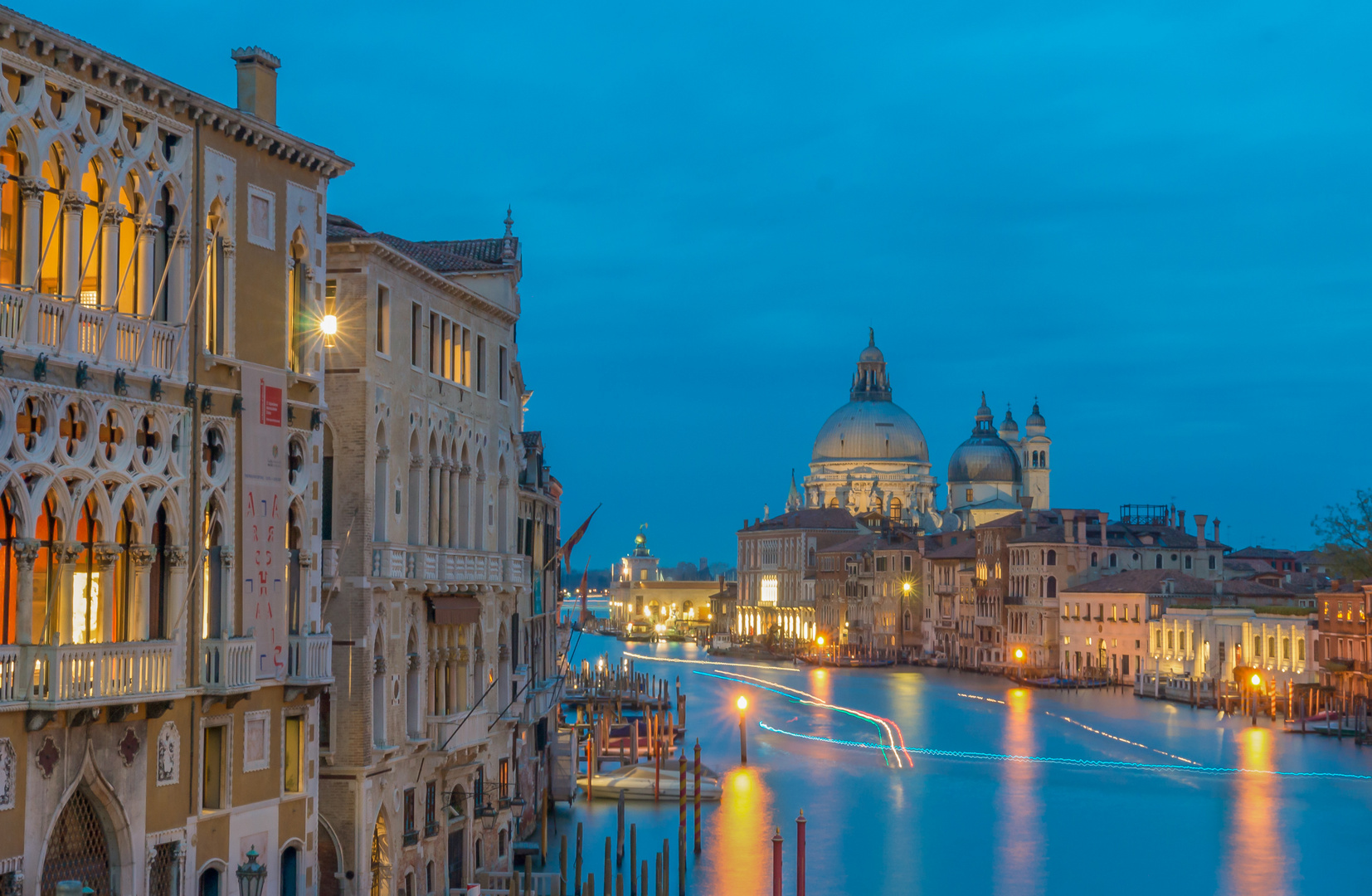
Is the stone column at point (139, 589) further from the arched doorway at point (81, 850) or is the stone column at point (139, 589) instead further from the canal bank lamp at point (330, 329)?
the canal bank lamp at point (330, 329)

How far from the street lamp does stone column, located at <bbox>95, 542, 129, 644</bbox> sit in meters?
2.62

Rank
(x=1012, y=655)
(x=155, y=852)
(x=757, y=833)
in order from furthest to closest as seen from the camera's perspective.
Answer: (x=1012, y=655) → (x=757, y=833) → (x=155, y=852)

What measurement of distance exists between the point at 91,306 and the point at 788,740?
3961 cm

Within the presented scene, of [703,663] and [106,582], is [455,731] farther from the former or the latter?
[703,663]

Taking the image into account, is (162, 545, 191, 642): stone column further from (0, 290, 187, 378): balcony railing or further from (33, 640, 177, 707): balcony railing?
(0, 290, 187, 378): balcony railing

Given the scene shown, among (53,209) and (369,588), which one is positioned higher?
(53,209)

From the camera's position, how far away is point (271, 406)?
55.1ft

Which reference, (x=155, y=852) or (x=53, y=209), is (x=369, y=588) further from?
(x=53, y=209)

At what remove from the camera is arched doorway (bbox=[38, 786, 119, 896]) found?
1398 cm

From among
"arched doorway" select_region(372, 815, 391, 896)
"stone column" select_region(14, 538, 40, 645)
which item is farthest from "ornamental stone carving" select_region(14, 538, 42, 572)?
"arched doorway" select_region(372, 815, 391, 896)

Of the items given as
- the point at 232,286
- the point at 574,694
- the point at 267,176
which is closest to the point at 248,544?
the point at 232,286

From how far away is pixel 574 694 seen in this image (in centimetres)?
6122

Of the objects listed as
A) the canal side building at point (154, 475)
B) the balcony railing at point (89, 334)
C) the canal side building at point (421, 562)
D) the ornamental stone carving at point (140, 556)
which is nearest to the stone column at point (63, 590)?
the canal side building at point (154, 475)

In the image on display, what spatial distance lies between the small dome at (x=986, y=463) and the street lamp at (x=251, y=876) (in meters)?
111
